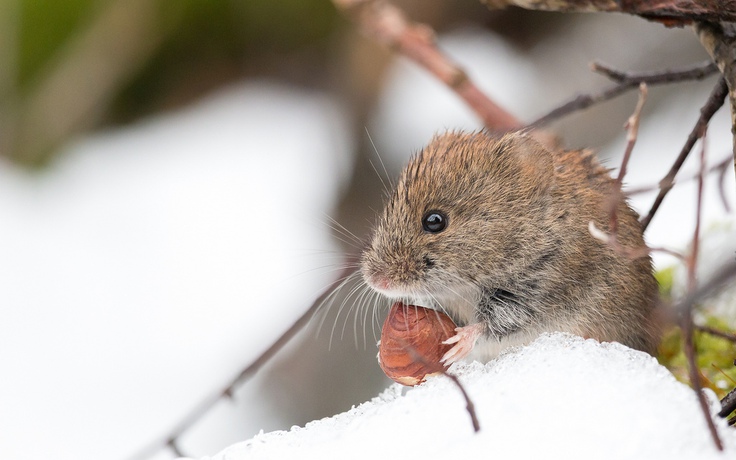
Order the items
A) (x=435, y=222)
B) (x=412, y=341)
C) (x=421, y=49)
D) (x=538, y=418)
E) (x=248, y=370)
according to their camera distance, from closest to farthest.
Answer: (x=538, y=418) → (x=412, y=341) → (x=248, y=370) → (x=435, y=222) → (x=421, y=49)

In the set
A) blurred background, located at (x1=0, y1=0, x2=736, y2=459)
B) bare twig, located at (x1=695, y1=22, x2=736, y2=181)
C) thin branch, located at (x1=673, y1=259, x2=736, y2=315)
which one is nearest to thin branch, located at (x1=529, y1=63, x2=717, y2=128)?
bare twig, located at (x1=695, y1=22, x2=736, y2=181)

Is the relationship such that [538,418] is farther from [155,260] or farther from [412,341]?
[155,260]

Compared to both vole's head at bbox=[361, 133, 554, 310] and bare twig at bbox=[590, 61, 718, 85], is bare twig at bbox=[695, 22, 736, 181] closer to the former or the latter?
bare twig at bbox=[590, 61, 718, 85]

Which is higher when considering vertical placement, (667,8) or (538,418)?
(667,8)

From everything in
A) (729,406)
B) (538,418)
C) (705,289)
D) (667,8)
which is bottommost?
(729,406)

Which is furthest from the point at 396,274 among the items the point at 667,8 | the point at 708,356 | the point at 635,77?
the point at 708,356

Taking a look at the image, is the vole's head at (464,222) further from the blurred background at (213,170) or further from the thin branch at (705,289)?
the blurred background at (213,170)

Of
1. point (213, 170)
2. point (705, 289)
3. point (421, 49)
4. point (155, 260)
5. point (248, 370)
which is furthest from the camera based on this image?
point (213, 170)

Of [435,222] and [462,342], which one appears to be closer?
[462,342]

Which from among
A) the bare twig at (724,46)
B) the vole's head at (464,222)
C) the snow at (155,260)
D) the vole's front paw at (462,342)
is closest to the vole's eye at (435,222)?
the vole's head at (464,222)
